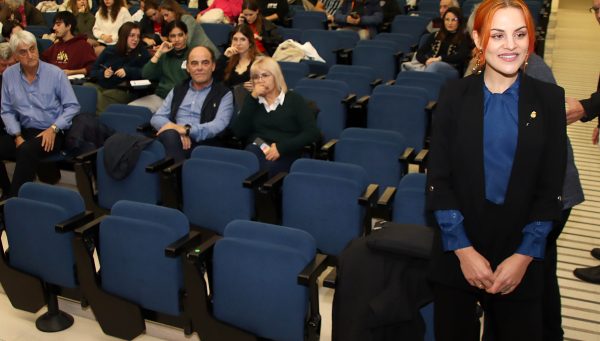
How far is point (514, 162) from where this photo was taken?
1.43 m

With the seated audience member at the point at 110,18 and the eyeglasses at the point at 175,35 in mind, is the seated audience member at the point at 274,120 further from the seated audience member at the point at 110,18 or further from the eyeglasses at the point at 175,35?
the seated audience member at the point at 110,18

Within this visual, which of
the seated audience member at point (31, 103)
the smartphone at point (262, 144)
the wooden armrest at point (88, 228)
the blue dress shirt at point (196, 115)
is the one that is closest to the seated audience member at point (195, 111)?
the blue dress shirt at point (196, 115)

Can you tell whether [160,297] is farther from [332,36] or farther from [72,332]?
[332,36]

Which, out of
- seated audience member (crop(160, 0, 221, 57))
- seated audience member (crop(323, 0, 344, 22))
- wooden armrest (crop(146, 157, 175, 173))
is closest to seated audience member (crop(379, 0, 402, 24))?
seated audience member (crop(323, 0, 344, 22))

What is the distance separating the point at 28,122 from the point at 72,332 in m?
1.71

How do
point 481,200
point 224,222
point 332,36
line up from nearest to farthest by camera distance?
point 481,200, point 224,222, point 332,36

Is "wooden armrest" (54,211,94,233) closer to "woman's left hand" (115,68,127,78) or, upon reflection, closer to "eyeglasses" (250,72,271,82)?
"eyeglasses" (250,72,271,82)

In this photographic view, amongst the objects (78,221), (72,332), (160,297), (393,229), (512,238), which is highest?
(512,238)

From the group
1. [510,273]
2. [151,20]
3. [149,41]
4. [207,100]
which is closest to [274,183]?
[207,100]

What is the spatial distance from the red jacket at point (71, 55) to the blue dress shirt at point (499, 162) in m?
4.19

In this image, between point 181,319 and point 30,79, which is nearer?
point 181,319

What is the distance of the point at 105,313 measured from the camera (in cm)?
252

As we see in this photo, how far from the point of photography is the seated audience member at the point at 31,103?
12.5ft

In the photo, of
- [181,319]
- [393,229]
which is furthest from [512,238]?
[181,319]
